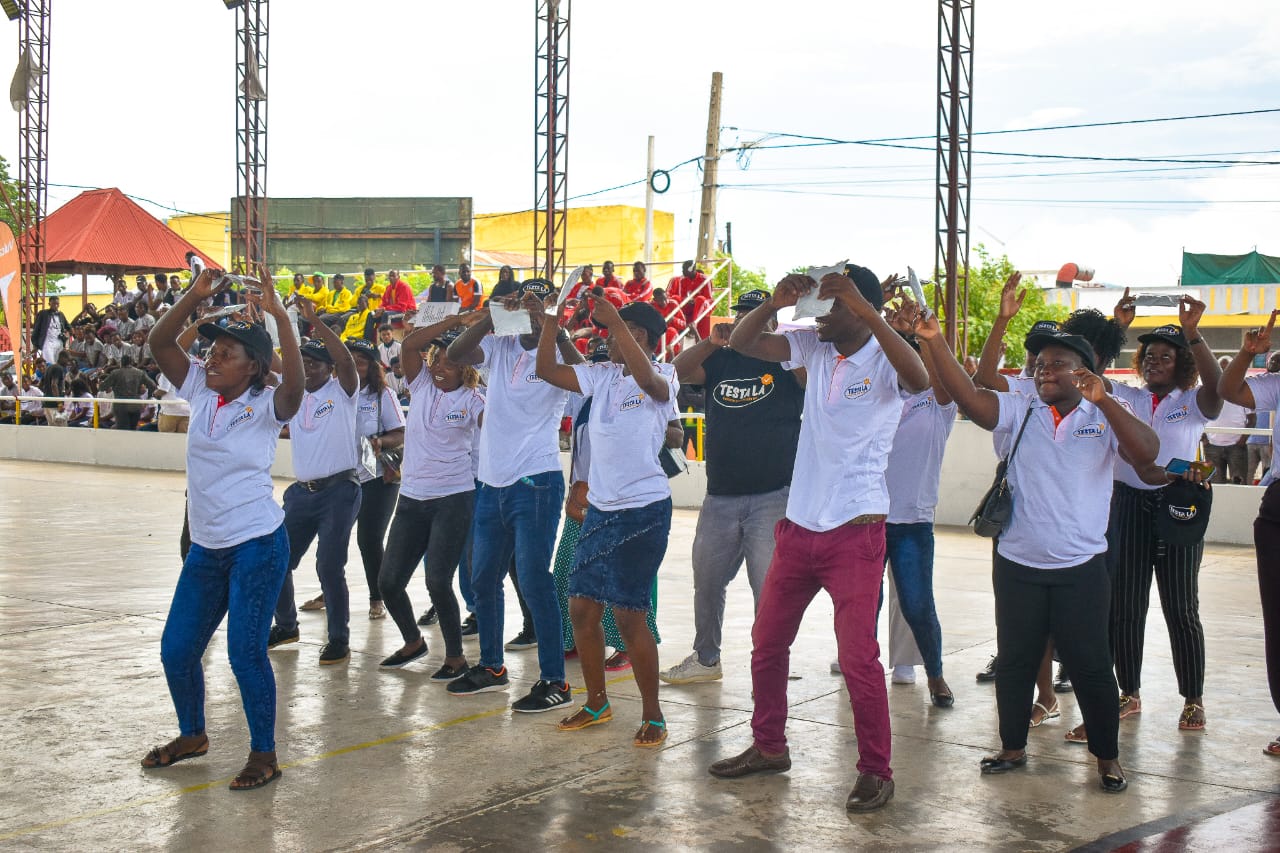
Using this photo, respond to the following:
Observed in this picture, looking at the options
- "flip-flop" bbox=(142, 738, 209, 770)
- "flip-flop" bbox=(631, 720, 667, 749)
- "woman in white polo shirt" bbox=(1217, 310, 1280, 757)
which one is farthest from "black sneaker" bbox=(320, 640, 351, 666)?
"woman in white polo shirt" bbox=(1217, 310, 1280, 757)

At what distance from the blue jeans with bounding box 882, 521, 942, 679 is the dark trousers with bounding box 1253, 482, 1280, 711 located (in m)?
1.43

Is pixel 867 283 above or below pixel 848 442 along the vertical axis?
above

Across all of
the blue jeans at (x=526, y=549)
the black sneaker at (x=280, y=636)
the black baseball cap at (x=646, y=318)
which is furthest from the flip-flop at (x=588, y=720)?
the black sneaker at (x=280, y=636)

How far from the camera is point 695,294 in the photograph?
72.1 feet

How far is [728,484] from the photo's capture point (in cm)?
659

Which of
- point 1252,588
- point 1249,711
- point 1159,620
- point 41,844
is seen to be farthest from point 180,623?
point 1252,588

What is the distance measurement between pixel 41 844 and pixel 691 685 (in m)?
3.21

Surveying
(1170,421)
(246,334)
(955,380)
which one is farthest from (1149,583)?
(246,334)

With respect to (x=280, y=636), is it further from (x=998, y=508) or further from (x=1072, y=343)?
(x=1072, y=343)

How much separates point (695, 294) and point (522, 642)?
581 inches

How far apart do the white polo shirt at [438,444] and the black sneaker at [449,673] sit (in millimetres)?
871

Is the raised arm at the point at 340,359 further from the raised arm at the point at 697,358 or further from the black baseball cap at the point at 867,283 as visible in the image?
the black baseball cap at the point at 867,283

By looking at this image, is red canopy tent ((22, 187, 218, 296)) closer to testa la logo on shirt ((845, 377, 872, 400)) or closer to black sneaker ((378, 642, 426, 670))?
black sneaker ((378, 642, 426, 670))

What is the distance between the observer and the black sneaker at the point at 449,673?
6.71 meters
